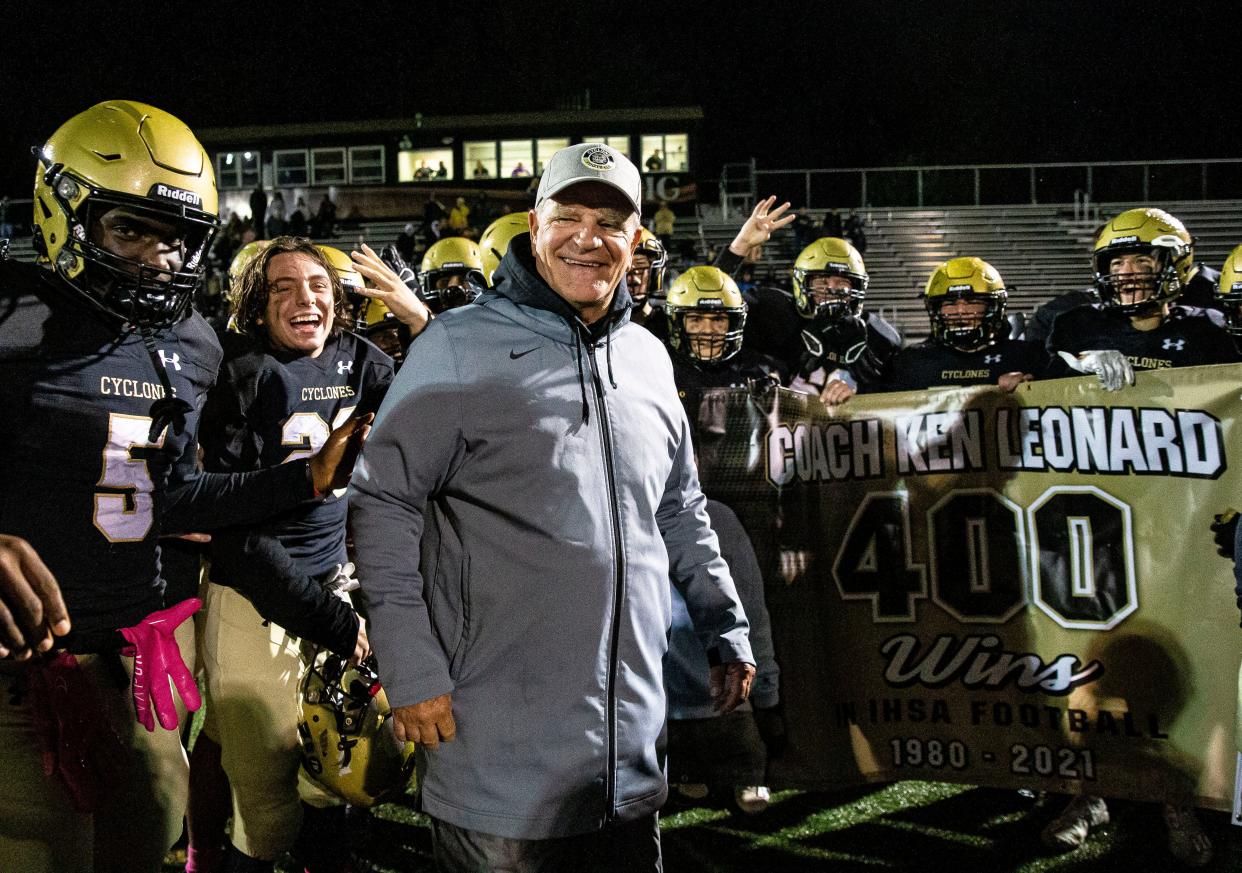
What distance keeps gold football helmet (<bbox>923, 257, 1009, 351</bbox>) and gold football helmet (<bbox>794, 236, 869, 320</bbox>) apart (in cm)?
101

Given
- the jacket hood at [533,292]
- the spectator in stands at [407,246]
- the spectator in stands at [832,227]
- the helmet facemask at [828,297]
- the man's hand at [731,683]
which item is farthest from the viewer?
the spectator in stands at [407,246]

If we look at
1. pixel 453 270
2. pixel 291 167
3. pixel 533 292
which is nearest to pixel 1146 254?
pixel 453 270

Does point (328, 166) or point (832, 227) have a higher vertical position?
Result: point (328, 166)

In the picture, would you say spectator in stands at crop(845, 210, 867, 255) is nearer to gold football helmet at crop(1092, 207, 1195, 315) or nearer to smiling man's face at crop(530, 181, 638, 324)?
gold football helmet at crop(1092, 207, 1195, 315)

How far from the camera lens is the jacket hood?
2373 mm

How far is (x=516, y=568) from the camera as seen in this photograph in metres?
2.24

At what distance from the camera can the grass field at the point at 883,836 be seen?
13.2 ft

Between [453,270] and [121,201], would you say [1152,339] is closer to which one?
[453,270]

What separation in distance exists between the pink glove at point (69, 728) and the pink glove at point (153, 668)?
0.42ft

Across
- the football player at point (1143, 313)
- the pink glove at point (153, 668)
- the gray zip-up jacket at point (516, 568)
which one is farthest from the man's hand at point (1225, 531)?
the pink glove at point (153, 668)

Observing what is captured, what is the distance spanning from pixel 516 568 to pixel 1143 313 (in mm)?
4104

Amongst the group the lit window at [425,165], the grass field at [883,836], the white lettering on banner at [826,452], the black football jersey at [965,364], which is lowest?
the grass field at [883,836]

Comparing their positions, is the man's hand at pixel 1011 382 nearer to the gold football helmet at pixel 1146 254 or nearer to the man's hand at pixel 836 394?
the man's hand at pixel 836 394

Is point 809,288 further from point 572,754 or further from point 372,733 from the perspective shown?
point 572,754
